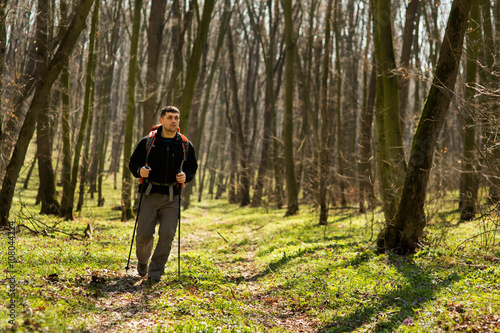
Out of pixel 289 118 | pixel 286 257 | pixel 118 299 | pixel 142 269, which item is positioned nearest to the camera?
pixel 118 299

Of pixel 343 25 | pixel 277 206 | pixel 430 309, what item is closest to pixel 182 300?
pixel 430 309

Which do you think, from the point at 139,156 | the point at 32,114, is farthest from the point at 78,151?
the point at 139,156

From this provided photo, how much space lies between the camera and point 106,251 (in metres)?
8.62

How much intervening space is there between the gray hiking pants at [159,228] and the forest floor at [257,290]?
393 mm

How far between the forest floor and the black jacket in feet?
5.53

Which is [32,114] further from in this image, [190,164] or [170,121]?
[190,164]

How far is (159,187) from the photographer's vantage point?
21.2ft

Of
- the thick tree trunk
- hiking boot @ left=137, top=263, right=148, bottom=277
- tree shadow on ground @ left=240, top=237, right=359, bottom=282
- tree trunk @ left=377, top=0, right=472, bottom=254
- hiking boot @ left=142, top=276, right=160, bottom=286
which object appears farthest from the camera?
the thick tree trunk

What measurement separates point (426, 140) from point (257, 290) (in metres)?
4.49

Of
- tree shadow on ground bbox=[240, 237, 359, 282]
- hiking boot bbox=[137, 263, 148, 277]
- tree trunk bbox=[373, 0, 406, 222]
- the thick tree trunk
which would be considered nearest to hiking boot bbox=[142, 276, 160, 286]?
hiking boot bbox=[137, 263, 148, 277]

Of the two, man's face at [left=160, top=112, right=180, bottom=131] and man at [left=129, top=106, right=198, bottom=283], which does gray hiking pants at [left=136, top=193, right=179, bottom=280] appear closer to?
man at [left=129, top=106, right=198, bottom=283]

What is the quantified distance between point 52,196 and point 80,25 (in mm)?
7653

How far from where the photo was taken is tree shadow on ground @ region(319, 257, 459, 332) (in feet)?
16.9

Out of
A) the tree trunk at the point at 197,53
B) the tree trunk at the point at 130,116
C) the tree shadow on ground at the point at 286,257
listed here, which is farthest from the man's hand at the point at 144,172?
the tree trunk at the point at 130,116
